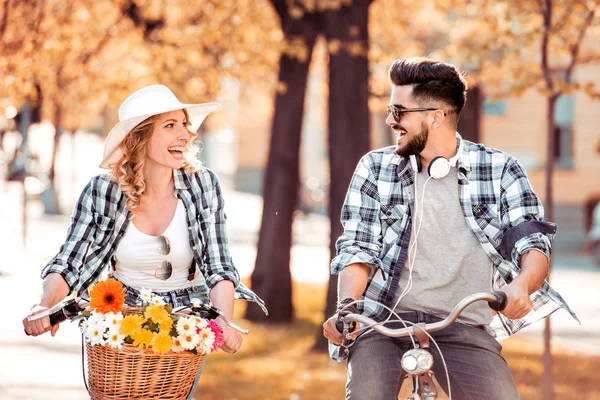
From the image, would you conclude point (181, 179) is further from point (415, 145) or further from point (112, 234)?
point (415, 145)

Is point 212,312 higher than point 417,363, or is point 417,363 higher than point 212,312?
point 212,312

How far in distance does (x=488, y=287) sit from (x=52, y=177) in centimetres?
2921

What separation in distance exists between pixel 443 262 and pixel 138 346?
54.4 inches

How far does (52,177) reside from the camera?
32.9 meters

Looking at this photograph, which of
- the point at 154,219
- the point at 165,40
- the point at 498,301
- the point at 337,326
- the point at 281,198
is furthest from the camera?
the point at 281,198

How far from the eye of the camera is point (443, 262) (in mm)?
4754

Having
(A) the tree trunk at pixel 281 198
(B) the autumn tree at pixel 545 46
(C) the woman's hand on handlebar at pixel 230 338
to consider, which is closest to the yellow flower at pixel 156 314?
(C) the woman's hand on handlebar at pixel 230 338

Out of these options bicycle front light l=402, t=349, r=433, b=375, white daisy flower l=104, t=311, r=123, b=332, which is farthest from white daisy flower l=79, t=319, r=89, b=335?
bicycle front light l=402, t=349, r=433, b=375

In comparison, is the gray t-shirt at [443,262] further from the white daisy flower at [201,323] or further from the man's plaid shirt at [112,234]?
the white daisy flower at [201,323]

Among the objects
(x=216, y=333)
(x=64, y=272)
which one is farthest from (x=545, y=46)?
(x=216, y=333)

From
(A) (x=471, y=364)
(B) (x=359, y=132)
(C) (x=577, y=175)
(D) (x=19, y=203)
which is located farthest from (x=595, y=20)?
(D) (x=19, y=203)

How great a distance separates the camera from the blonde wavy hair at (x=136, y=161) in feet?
16.6

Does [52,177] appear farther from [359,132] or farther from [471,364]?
[471,364]

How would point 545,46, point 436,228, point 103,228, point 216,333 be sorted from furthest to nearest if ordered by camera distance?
1. point 545,46
2. point 103,228
3. point 436,228
4. point 216,333
